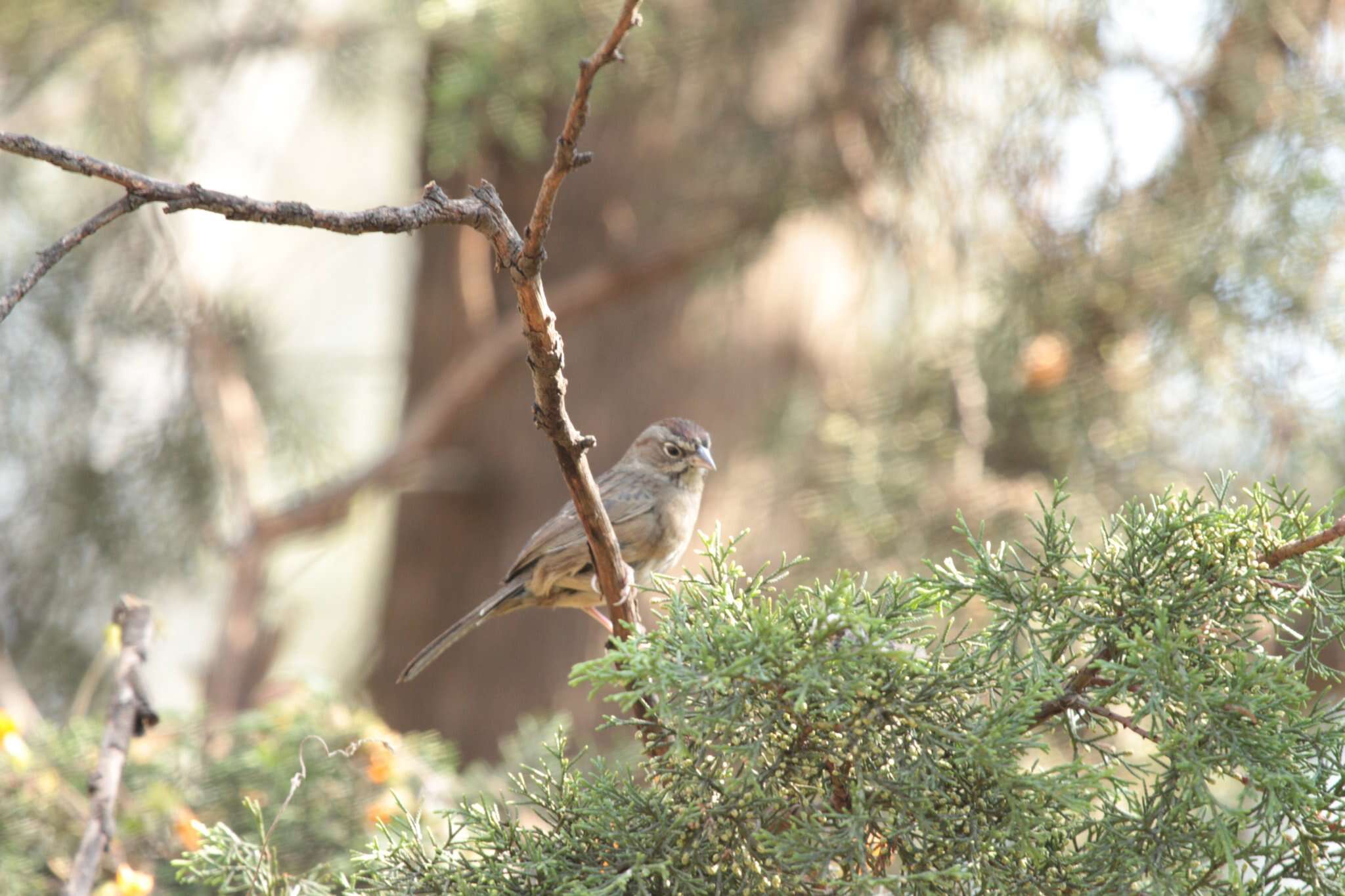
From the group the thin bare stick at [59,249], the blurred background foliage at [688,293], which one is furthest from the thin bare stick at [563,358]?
the blurred background foliage at [688,293]

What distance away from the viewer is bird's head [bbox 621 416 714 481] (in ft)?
14.1

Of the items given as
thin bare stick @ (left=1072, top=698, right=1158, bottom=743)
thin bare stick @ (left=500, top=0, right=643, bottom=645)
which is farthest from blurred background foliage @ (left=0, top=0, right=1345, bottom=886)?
thin bare stick @ (left=1072, top=698, right=1158, bottom=743)

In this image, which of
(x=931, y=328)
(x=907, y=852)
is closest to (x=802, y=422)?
(x=931, y=328)

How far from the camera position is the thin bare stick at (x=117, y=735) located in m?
2.34

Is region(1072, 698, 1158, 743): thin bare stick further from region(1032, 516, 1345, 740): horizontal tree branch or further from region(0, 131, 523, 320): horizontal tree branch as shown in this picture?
region(0, 131, 523, 320): horizontal tree branch

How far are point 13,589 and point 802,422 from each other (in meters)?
4.24

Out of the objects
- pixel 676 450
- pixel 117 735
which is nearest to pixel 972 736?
pixel 117 735

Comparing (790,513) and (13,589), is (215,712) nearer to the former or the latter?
(13,589)

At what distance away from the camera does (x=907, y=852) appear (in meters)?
1.76

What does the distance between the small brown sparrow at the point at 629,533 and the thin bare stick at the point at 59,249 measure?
2145 mm

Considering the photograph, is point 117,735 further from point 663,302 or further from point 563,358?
point 663,302

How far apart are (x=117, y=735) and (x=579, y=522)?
1559mm

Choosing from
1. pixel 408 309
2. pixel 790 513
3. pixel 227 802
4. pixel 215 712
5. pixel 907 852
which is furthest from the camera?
pixel 408 309

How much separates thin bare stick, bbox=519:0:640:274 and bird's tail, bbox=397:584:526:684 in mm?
1859
